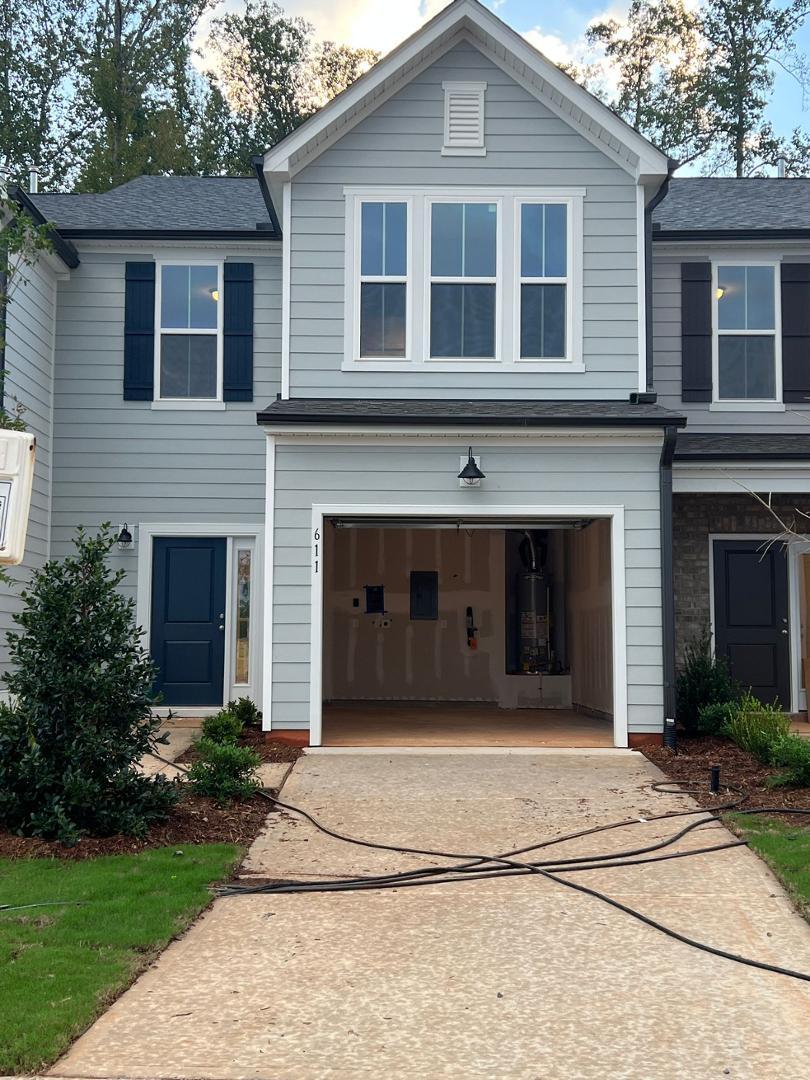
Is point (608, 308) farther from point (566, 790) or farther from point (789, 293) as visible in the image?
point (566, 790)

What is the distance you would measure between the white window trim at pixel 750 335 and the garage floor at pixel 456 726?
369cm

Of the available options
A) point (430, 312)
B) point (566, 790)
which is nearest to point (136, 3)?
point (430, 312)

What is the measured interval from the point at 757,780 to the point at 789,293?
6.20 metres

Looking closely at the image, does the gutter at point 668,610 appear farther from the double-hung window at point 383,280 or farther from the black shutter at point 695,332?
the double-hung window at point 383,280

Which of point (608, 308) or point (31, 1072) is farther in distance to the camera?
point (608, 308)

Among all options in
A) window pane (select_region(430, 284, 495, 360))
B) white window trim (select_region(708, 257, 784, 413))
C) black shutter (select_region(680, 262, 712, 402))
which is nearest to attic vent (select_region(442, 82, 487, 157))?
window pane (select_region(430, 284, 495, 360))

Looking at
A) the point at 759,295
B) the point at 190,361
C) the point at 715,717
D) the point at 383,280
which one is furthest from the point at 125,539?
the point at 759,295

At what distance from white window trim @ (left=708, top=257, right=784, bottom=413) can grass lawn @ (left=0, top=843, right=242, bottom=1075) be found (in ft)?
26.3

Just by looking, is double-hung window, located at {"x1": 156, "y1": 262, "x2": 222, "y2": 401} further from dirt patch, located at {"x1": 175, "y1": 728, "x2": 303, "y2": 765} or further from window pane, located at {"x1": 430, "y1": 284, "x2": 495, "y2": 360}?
dirt patch, located at {"x1": 175, "y1": 728, "x2": 303, "y2": 765}

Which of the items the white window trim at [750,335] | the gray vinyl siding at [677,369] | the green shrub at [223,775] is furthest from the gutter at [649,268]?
the green shrub at [223,775]

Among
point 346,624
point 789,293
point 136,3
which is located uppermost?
point 136,3

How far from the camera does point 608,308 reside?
419 inches

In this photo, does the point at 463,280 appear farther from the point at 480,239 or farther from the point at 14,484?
the point at 14,484

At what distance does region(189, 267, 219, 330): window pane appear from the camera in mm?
12305
